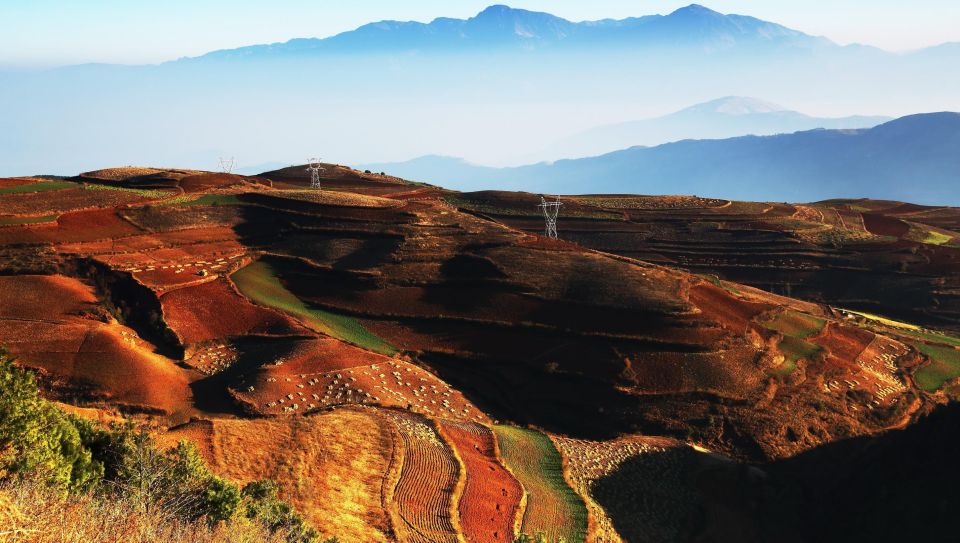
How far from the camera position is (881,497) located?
1208 inches

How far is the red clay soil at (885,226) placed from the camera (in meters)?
90.6

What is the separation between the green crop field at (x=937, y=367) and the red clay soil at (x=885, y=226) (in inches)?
1756

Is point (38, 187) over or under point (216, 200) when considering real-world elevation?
over

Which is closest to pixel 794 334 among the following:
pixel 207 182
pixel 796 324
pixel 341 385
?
pixel 796 324

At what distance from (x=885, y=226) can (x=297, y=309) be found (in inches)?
3202

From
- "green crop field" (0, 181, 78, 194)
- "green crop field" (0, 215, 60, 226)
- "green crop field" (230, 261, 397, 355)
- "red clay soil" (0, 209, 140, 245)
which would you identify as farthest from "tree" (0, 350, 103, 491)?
"green crop field" (0, 181, 78, 194)

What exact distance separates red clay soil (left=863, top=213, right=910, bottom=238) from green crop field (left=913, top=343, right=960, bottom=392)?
44611mm

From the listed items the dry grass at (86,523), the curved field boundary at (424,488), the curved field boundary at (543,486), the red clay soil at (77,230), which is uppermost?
the red clay soil at (77,230)

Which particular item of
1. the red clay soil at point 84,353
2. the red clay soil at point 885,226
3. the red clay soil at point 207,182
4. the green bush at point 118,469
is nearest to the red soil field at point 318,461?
the green bush at point 118,469

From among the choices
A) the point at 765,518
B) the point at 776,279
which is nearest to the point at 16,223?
the point at 765,518

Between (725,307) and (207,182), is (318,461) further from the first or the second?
(207,182)

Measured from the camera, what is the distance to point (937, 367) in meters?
46.7

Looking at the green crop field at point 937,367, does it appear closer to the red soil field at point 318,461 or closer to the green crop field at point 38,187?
the red soil field at point 318,461

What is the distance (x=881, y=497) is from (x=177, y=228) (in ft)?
163
